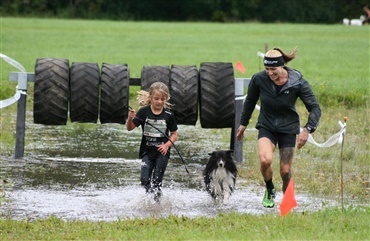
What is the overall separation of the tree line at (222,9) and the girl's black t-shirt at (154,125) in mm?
68952

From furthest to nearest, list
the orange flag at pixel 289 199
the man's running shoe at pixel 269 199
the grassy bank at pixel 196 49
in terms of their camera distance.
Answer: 1. the grassy bank at pixel 196 49
2. the man's running shoe at pixel 269 199
3. the orange flag at pixel 289 199

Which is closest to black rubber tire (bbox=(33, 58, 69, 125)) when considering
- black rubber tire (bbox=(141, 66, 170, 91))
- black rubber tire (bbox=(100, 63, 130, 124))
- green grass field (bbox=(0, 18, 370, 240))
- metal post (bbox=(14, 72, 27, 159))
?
metal post (bbox=(14, 72, 27, 159))

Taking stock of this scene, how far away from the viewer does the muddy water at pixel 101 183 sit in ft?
34.9

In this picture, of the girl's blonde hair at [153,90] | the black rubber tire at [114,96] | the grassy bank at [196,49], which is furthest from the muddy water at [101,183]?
the grassy bank at [196,49]

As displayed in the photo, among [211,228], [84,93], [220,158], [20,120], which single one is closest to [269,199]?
[220,158]

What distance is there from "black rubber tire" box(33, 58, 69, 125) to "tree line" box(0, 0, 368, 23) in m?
66.6

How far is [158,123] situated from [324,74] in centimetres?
1509

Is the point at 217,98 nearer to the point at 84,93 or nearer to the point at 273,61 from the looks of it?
the point at 84,93

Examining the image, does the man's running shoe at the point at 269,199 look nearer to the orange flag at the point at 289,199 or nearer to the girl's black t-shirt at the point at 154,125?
the girl's black t-shirt at the point at 154,125

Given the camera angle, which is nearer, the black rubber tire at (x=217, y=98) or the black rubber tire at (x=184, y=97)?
the black rubber tire at (x=184, y=97)

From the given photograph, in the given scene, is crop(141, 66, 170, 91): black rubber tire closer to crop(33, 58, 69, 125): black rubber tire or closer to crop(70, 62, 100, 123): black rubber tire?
crop(70, 62, 100, 123): black rubber tire

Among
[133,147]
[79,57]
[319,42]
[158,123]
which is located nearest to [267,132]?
[158,123]

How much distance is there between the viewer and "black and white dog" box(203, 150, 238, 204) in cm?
1117

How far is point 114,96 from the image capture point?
13.7 metres
